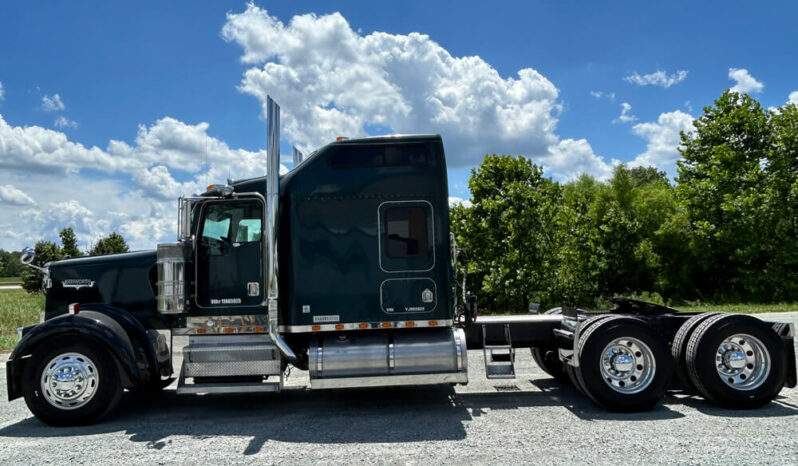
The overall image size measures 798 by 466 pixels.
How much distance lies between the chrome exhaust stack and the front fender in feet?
5.65

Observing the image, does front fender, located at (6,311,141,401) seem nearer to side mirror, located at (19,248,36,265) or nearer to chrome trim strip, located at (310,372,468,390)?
A: side mirror, located at (19,248,36,265)

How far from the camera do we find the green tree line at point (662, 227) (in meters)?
22.6

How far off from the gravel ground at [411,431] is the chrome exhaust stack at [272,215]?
1088 millimetres

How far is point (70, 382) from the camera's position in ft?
21.6

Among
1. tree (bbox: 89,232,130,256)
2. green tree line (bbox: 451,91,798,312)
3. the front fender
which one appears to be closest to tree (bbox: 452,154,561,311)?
green tree line (bbox: 451,91,798,312)

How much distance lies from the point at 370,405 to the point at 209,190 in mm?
3532

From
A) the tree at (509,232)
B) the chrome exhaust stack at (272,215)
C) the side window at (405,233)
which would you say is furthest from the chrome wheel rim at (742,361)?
the tree at (509,232)

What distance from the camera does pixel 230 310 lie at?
719 centimetres

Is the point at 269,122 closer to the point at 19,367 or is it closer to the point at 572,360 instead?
the point at 19,367

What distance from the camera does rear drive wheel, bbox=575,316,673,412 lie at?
6777mm

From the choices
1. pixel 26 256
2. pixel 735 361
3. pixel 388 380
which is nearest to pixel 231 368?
pixel 388 380

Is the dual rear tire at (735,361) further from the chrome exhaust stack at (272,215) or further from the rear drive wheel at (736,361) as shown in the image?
the chrome exhaust stack at (272,215)

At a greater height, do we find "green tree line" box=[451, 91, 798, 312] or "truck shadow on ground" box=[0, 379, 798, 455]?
"green tree line" box=[451, 91, 798, 312]

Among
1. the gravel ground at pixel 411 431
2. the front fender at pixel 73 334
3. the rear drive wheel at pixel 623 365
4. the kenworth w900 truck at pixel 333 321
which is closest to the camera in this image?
the gravel ground at pixel 411 431
